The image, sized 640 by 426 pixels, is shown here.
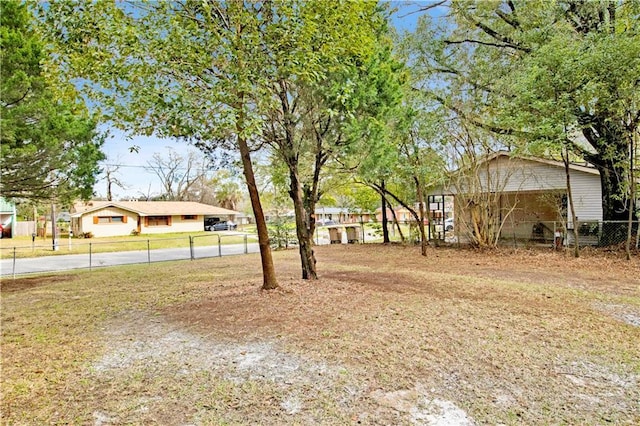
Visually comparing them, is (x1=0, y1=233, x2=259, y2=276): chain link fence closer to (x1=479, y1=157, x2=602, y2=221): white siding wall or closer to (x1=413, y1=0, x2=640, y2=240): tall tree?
(x1=413, y1=0, x2=640, y2=240): tall tree

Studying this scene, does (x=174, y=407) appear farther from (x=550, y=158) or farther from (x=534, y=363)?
(x=550, y=158)

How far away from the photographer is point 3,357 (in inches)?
148

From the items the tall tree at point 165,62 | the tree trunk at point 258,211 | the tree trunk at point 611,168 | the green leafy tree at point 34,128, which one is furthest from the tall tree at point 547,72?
the green leafy tree at point 34,128

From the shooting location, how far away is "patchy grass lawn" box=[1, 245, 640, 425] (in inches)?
101

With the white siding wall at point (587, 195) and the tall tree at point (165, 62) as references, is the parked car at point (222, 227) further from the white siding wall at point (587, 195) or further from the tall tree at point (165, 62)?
A: the tall tree at point (165, 62)

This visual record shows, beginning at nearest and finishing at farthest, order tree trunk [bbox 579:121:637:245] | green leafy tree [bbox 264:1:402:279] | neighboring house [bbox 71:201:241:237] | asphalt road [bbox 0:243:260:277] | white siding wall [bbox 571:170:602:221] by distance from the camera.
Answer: green leafy tree [bbox 264:1:402:279] → tree trunk [bbox 579:121:637:245] → asphalt road [bbox 0:243:260:277] → white siding wall [bbox 571:170:602:221] → neighboring house [bbox 71:201:241:237]

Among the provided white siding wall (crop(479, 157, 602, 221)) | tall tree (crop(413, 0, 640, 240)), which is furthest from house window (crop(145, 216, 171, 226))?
white siding wall (crop(479, 157, 602, 221))

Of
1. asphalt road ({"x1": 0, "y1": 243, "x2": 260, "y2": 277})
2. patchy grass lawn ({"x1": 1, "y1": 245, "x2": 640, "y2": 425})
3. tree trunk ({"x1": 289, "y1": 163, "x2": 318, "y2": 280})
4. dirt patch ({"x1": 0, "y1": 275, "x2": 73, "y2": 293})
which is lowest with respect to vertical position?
patchy grass lawn ({"x1": 1, "y1": 245, "x2": 640, "y2": 425})

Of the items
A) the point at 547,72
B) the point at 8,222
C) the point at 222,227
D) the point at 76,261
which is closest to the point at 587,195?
the point at 547,72

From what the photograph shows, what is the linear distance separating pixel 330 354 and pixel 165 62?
3973mm

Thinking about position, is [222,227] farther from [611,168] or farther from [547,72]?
[547,72]

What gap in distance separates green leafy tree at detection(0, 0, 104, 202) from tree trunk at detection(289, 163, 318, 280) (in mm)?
3382

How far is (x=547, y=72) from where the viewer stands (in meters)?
8.83

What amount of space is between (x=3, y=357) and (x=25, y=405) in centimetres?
150
